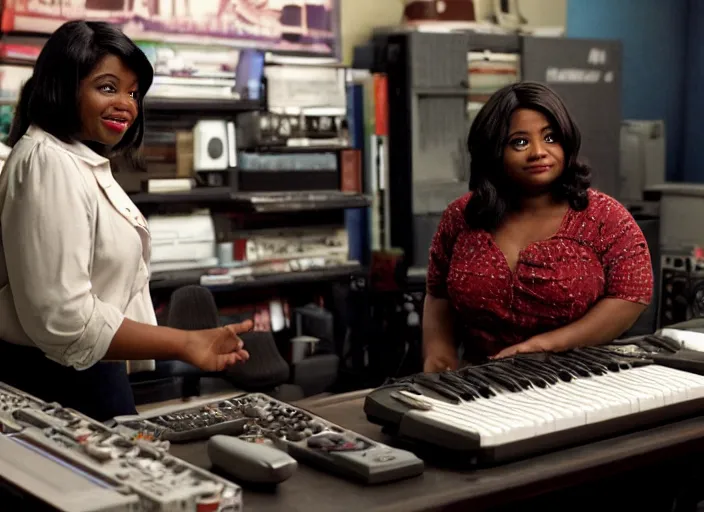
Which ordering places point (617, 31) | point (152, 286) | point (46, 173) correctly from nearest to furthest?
point (46, 173)
point (152, 286)
point (617, 31)

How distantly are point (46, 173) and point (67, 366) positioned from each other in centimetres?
34

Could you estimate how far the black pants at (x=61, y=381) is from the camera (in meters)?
1.73

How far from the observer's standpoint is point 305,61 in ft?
15.3

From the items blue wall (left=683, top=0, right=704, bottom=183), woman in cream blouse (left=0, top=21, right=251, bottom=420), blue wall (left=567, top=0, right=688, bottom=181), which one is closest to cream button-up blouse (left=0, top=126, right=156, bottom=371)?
woman in cream blouse (left=0, top=21, right=251, bottom=420)

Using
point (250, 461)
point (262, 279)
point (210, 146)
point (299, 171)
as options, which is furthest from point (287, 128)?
point (250, 461)

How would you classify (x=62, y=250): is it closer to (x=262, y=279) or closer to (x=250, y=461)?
(x=250, y=461)

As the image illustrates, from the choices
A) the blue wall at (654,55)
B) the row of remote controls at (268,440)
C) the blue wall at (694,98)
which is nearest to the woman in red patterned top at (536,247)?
the row of remote controls at (268,440)

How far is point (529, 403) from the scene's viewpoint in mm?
1575

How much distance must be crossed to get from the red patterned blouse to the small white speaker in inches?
89.0

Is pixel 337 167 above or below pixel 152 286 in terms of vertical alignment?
above

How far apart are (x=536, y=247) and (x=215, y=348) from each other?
81cm

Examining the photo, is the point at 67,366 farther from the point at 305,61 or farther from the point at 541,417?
the point at 305,61

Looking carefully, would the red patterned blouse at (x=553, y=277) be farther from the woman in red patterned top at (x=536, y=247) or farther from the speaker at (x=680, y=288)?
the speaker at (x=680, y=288)

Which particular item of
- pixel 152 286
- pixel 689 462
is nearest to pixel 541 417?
pixel 689 462
